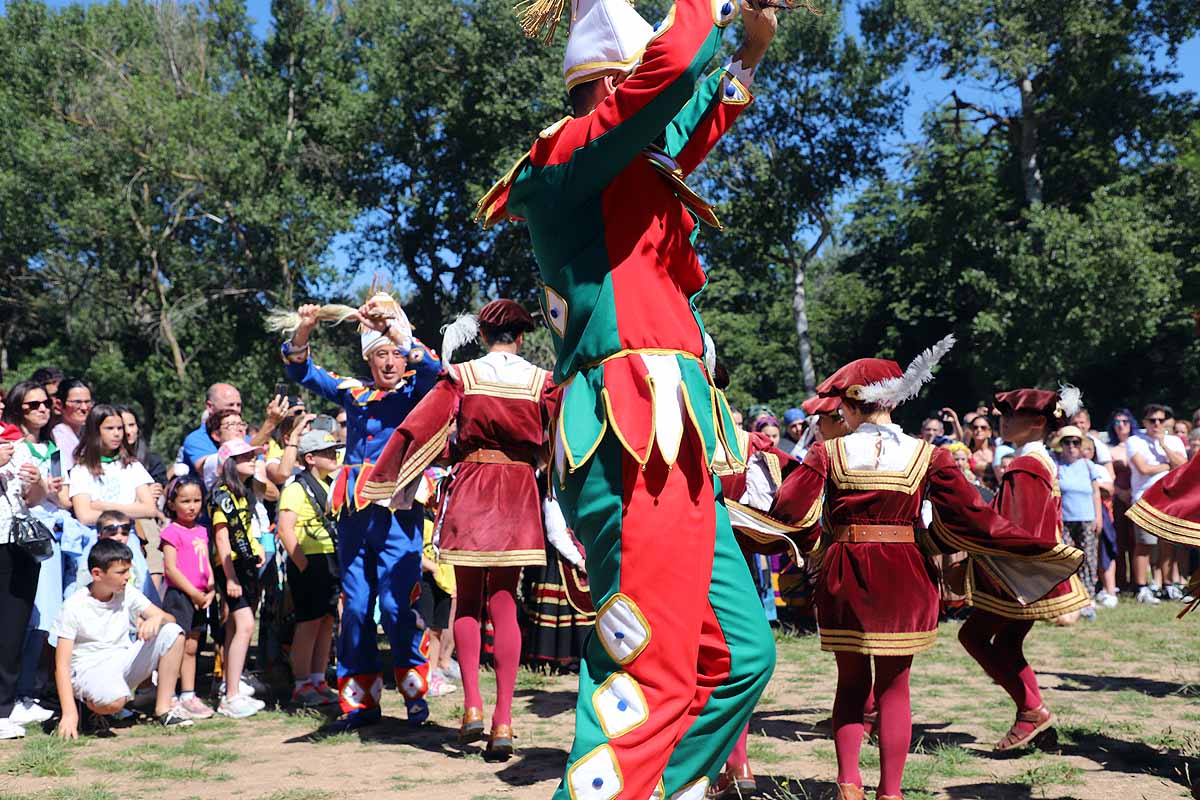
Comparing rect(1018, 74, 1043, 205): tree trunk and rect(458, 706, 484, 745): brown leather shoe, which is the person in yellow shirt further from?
rect(1018, 74, 1043, 205): tree trunk

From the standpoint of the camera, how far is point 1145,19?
25.6 meters

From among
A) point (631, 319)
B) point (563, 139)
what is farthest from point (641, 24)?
point (631, 319)

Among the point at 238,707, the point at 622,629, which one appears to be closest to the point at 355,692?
the point at 238,707

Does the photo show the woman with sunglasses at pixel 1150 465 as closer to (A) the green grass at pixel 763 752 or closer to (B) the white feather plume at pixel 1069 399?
(B) the white feather plume at pixel 1069 399

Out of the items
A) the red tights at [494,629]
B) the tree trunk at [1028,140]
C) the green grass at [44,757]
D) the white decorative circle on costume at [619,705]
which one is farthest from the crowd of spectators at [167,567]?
the tree trunk at [1028,140]

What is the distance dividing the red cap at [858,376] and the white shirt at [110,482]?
4.32 m

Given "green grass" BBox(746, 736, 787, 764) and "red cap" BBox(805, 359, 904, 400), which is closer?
"red cap" BBox(805, 359, 904, 400)

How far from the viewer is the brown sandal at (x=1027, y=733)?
5074 mm

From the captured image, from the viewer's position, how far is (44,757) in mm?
5211

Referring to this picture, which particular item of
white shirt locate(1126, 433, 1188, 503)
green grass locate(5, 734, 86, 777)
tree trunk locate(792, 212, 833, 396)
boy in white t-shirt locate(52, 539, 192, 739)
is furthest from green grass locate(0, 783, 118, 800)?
tree trunk locate(792, 212, 833, 396)

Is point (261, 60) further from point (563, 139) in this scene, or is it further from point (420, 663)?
point (563, 139)

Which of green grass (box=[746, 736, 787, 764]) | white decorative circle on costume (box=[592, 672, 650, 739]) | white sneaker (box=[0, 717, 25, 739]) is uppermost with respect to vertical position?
white decorative circle on costume (box=[592, 672, 650, 739])

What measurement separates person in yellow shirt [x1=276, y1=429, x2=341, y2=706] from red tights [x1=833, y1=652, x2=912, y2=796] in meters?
3.50

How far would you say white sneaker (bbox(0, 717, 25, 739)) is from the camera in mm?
5720
